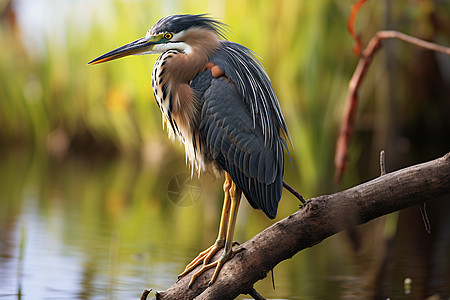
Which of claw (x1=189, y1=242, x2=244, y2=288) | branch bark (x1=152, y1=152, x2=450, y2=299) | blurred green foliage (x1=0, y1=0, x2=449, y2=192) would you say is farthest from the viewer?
blurred green foliage (x1=0, y1=0, x2=449, y2=192)

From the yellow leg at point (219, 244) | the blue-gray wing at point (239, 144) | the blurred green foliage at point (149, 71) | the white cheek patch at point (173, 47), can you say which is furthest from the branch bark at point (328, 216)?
the blurred green foliage at point (149, 71)

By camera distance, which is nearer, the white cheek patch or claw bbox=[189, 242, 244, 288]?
claw bbox=[189, 242, 244, 288]

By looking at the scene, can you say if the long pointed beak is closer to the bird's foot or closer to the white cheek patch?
the white cheek patch

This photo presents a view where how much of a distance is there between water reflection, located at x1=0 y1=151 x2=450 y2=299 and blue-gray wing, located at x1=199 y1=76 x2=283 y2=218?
0.21m

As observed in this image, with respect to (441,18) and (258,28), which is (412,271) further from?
(441,18)

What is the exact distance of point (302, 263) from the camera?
410 cm

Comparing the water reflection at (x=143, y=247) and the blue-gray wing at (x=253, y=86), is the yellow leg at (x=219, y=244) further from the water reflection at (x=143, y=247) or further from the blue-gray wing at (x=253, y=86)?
the blue-gray wing at (x=253, y=86)

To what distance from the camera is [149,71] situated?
9.22 metres

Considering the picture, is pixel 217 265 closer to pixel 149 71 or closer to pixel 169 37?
pixel 169 37

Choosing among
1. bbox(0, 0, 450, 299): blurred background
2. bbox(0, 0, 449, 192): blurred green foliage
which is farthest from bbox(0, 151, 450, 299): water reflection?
bbox(0, 0, 449, 192): blurred green foliage

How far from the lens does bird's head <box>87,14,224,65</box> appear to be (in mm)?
2676

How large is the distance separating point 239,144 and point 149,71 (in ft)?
22.0

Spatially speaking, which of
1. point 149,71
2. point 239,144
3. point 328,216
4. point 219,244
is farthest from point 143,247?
point 149,71

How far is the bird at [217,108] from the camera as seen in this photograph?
2.64 m
